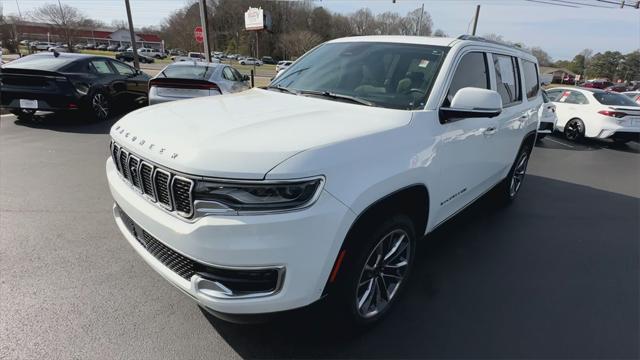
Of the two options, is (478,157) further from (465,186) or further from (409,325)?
(409,325)

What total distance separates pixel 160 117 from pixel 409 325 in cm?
218

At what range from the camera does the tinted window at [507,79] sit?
145 inches

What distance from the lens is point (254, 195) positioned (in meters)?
1.75

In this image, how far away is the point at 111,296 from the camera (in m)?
2.76

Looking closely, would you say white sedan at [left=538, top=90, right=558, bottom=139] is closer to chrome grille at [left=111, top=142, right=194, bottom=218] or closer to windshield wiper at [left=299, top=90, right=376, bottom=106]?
windshield wiper at [left=299, top=90, right=376, bottom=106]

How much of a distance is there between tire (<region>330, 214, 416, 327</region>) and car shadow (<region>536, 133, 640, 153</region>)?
29.6 ft

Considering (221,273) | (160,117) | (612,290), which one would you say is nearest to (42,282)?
(160,117)

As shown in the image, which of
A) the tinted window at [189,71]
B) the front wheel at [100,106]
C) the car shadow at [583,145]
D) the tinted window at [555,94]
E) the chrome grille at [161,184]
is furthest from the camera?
the tinted window at [555,94]

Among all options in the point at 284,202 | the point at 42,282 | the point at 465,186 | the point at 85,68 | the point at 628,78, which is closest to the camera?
the point at 284,202

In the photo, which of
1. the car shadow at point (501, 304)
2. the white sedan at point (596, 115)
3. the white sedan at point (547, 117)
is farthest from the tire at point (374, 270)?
the white sedan at point (596, 115)

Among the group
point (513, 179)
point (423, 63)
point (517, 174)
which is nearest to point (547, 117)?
point (517, 174)

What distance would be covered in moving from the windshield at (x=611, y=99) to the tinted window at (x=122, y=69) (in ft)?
42.2

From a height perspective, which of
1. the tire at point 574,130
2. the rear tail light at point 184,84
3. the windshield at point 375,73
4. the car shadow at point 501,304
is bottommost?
the tire at point 574,130

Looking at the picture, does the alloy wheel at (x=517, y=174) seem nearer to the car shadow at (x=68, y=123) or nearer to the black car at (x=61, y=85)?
the car shadow at (x=68, y=123)
